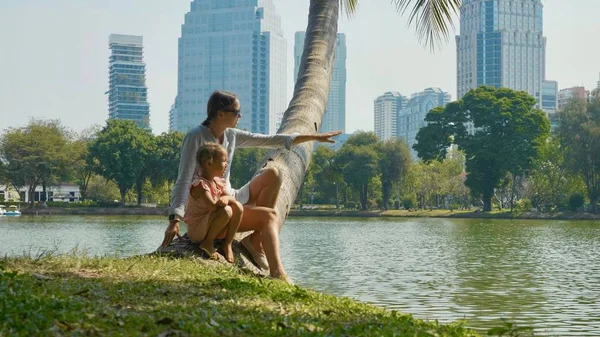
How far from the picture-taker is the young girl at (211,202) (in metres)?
7.59

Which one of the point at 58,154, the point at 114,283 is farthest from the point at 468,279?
the point at 58,154

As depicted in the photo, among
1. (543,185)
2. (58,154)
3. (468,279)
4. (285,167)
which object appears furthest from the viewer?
(58,154)

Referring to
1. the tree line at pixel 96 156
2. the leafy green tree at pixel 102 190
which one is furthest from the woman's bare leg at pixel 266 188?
the leafy green tree at pixel 102 190

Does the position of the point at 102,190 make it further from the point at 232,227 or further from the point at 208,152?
the point at 208,152

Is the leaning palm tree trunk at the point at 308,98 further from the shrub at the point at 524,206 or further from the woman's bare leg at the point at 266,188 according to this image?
the shrub at the point at 524,206

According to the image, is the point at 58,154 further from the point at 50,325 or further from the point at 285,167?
the point at 50,325

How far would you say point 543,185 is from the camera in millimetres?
66688

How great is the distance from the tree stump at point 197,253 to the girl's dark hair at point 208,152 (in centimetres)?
85

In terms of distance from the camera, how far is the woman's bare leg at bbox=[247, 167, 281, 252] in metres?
7.82

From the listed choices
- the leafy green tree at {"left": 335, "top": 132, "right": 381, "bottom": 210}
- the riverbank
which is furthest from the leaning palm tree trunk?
the leafy green tree at {"left": 335, "top": 132, "right": 381, "bottom": 210}

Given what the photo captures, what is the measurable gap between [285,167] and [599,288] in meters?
7.26

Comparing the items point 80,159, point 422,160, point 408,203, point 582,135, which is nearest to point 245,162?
point 80,159

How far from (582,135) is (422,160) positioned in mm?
12695

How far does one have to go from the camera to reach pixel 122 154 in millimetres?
71562
